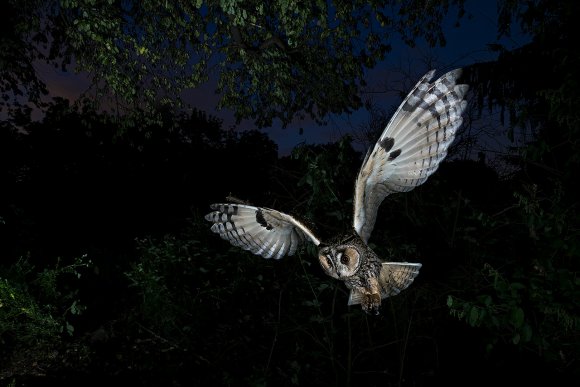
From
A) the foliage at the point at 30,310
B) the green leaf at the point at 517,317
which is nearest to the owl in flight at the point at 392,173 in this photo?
the green leaf at the point at 517,317

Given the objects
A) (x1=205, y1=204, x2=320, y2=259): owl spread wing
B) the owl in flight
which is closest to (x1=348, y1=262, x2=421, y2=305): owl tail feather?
the owl in flight

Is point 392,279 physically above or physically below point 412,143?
below

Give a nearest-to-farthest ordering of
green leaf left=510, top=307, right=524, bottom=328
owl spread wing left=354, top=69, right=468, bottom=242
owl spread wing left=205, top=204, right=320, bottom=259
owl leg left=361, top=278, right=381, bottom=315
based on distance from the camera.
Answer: owl spread wing left=354, top=69, right=468, bottom=242
owl leg left=361, top=278, right=381, bottom=315
owl spread wing left=205, top=204, right=320, bottom=259
green leaf left=510, top=307, right=524, bottom=328

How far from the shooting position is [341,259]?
1.11 metres

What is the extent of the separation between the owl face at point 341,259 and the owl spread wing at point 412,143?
7 cm

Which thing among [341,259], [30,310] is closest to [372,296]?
[341,259]

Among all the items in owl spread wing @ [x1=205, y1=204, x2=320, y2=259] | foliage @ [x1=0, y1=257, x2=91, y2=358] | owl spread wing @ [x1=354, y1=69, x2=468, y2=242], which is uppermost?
owl spread wing @ [x1=354, y1=69, x2=468, y2=242]

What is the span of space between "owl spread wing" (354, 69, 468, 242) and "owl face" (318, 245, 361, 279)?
0.07 m

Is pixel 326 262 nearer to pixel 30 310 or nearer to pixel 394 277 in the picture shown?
pixel 394 277

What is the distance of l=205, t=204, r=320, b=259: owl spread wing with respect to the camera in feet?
4.54

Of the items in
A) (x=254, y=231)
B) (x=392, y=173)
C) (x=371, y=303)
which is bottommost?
(x=371, y=303)

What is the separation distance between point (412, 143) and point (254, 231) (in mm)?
610

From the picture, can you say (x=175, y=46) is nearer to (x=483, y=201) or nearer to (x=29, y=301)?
(x=29, y=301)

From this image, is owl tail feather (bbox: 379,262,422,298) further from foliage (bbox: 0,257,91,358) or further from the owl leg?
foliage (bbox: 0,257,91,358)
